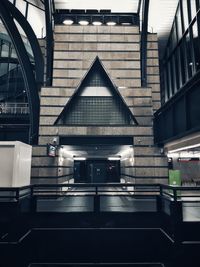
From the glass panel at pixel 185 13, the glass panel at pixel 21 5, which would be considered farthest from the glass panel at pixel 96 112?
the glass panel at pixel 21 5

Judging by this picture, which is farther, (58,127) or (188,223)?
(58,127)

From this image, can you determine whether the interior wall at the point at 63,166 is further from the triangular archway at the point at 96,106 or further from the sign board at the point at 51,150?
the triangular archway at the point at 96,106

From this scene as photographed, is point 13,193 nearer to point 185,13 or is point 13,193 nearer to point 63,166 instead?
point 63,166

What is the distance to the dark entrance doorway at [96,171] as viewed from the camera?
23.0 m

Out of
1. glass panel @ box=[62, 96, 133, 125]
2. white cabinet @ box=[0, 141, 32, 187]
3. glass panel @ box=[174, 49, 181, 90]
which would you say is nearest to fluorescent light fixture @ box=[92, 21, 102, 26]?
glass panel @ box=[62, 96, 133, 125]

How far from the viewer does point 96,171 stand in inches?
916

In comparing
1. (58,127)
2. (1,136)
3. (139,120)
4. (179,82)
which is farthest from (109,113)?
(1,136)

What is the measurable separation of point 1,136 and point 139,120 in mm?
10251

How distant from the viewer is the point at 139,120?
14.2 m

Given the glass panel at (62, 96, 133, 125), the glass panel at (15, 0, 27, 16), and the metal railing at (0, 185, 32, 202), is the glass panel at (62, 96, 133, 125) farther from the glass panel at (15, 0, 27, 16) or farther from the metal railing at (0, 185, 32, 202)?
the glass panel at (15, 0, 27, 16)

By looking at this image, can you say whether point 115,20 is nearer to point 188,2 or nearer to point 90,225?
point 188,2

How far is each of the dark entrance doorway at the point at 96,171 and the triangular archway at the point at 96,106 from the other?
33.1 feet

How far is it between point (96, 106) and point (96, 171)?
10.6m

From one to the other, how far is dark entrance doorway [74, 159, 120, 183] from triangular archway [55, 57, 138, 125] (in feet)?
33.1
